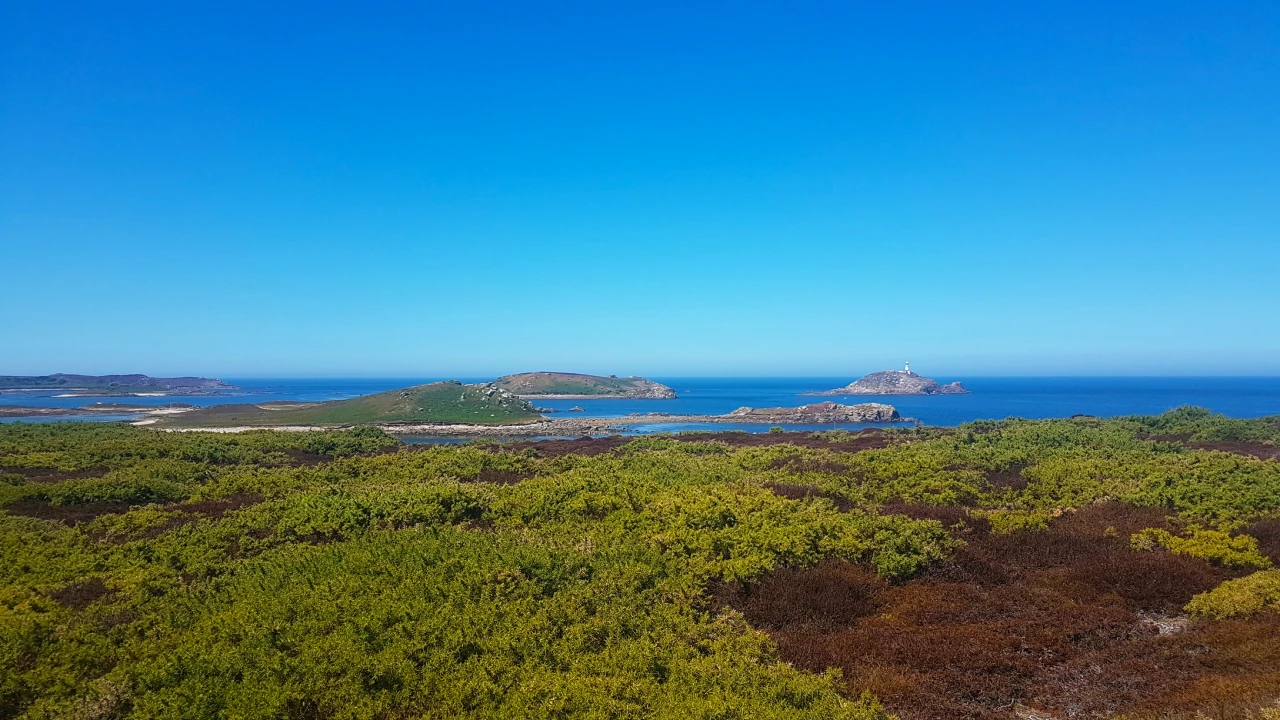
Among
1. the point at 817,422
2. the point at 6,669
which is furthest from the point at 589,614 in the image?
the point at 817,422

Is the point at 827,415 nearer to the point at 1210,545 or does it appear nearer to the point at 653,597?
the point at 1210,545

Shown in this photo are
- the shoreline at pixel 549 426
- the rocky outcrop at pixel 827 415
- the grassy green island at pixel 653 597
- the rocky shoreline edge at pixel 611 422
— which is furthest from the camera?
the rocky outcrop at pixel 827 415

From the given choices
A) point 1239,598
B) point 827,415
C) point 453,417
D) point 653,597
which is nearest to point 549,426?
point 453,417

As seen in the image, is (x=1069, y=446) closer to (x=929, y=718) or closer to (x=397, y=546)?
(x=929, y=718)

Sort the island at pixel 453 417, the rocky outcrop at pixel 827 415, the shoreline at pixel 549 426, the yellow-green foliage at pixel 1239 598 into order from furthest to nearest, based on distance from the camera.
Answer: the rocky outcrop at pixel 827 415 < the island at pixel 453 417 < the shoreline at pixel 549 426 < the yellow-green foliage at pixel 1239 598

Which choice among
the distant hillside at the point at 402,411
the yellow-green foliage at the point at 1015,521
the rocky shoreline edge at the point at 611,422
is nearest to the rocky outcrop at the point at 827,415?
the rocky shoreline edge at the point at 611,422

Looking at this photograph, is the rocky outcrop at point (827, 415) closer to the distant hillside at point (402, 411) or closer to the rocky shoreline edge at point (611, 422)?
the rocky shoreline edge at point (611, 422)
